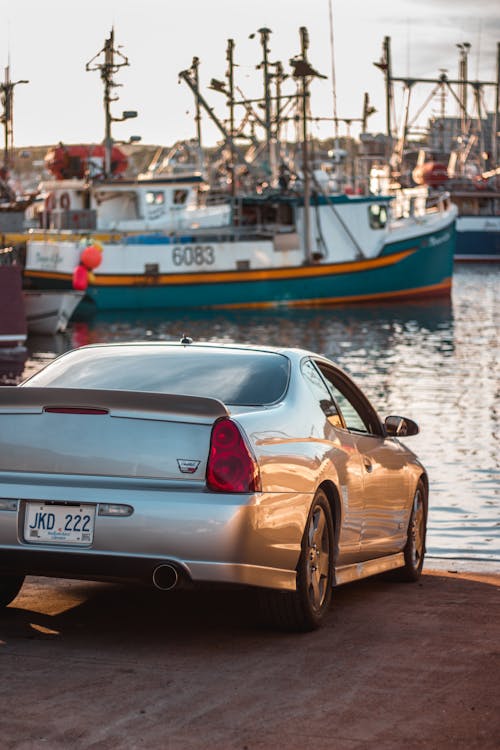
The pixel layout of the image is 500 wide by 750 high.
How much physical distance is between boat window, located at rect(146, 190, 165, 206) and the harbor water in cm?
437

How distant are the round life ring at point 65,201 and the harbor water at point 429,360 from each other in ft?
20.1

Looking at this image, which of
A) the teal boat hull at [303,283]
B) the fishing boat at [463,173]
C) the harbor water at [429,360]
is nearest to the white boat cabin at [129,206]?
the teal boat hull at [303,283]

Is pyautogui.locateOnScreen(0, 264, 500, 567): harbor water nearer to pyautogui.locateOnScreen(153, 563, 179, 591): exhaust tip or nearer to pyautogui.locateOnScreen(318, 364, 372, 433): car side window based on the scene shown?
pyautogui.locateOnScreen(318, 364, 372, 433): car side window

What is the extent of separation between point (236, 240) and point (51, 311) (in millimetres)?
15210

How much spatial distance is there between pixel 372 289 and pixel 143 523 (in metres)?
58.6

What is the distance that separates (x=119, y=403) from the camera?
21.0ft

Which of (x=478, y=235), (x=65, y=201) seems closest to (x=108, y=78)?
(x=65, y=201)

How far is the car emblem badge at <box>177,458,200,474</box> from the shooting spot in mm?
6289

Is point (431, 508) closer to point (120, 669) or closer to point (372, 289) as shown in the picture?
point (120, 669)

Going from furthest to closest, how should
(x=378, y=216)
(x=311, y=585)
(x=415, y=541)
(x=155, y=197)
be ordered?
(x=378, y=216), (x=155, y=197), (x=415, y=541), (x=311, y=585)

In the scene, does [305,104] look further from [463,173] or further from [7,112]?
[463,173]

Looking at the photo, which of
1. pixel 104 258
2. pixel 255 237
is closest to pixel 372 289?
pixel 255 237

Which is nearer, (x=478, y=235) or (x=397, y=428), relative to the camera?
(x=397, y=428)

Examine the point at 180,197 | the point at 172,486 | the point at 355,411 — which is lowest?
the point at 180,197
